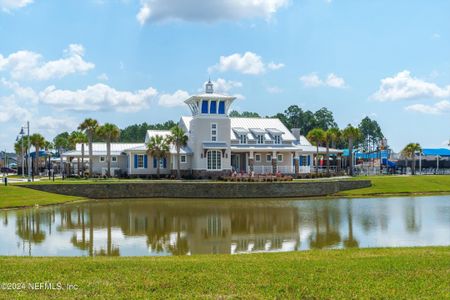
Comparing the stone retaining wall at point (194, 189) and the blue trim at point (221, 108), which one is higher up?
the blue trim at point (221, 108)

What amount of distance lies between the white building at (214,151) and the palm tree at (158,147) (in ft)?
4.06

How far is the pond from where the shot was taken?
21984 millimetres

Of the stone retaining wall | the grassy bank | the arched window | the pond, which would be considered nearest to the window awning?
the arched window

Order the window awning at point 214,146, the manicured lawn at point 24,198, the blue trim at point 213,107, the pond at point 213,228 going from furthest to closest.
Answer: the blue trim at point 213,107, the window awning at point 214,146, the manicured lawn at point 24,198, the pond at point 213,228

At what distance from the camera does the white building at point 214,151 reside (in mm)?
64438

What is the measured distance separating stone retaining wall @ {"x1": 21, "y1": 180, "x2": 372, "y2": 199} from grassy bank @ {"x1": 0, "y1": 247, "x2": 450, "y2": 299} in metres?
33.9

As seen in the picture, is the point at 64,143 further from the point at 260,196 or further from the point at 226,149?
the point at 260,196

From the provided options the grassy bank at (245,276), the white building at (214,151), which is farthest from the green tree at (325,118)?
the grassy bank at (245,276)

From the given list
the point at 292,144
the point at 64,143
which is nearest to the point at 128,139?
the point at 64,143

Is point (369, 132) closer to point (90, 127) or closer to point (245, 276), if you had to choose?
point (90, 127)

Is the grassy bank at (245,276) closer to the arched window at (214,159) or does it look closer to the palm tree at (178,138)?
the palm tree at (178,138)

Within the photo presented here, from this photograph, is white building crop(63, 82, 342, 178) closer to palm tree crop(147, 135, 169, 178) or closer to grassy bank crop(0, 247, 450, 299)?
palm tree crop(147, 135, 169, 178)

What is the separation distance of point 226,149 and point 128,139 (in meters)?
98.2

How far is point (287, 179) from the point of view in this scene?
57.3 meters
